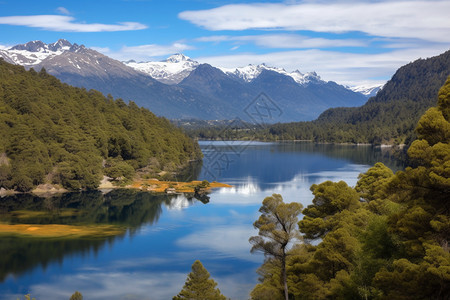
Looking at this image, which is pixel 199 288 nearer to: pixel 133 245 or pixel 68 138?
pixel 133 245

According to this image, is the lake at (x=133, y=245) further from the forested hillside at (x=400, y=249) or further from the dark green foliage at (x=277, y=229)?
the dark green foliage at (x=277, y=229)

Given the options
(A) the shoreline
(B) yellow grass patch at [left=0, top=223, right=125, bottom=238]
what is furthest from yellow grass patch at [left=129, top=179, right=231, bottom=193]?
(B) yellow grass patch at [left=0, top=223, right=125, bottom=238]

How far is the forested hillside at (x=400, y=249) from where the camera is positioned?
60.1 feet

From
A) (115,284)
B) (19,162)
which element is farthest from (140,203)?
(115,284)

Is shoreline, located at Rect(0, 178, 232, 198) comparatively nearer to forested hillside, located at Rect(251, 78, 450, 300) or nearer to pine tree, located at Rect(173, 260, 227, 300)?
pine tree, located at Rect(173, 260, 227, 300)

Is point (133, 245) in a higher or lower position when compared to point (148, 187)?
lower

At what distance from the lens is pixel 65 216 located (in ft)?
212

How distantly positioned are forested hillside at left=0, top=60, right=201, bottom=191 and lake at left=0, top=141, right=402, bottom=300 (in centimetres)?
699

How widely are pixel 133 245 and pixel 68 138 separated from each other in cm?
5182

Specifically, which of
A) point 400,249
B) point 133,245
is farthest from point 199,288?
point 133,245

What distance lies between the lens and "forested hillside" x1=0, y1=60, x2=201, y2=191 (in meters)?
86.4

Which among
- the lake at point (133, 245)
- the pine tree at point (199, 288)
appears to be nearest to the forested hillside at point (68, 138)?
the lake at point (133, 245)

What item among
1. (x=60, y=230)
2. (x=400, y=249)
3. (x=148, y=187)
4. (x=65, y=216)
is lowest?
(x=60, y=230)

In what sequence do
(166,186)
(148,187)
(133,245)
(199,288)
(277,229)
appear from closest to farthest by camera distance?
(277,229) < (199,288) < (133,245) < (148,187) < (166,186)
